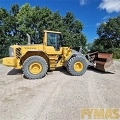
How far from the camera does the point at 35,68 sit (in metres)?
8.02

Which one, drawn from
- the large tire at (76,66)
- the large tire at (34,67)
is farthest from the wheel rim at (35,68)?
the large tire at (76,66)

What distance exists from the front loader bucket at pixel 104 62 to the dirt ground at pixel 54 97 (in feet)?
3.77

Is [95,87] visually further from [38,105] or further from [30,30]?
[30,30]

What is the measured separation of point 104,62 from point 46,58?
2920 mm

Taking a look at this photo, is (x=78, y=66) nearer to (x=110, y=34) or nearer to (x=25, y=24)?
(x=25, y=24)

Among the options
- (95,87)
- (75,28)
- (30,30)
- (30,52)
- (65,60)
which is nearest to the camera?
(95,87)

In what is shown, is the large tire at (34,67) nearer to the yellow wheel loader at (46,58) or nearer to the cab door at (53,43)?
the yellow wheel loader at (46,58)

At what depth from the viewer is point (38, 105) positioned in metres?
4.86

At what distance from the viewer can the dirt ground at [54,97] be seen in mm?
4367

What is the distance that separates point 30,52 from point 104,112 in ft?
15.8

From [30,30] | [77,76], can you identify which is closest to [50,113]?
[77,76]

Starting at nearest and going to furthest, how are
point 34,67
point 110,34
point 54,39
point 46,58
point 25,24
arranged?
1. point 34,67
2. point 46,58
3. point 54,39
4. point 25,24
5. point 110,34

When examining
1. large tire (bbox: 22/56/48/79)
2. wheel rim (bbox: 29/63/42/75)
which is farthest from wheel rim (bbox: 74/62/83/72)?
wheel rim (bbox: 29/63/42/75)

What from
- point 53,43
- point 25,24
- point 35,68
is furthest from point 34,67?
point 25,24
